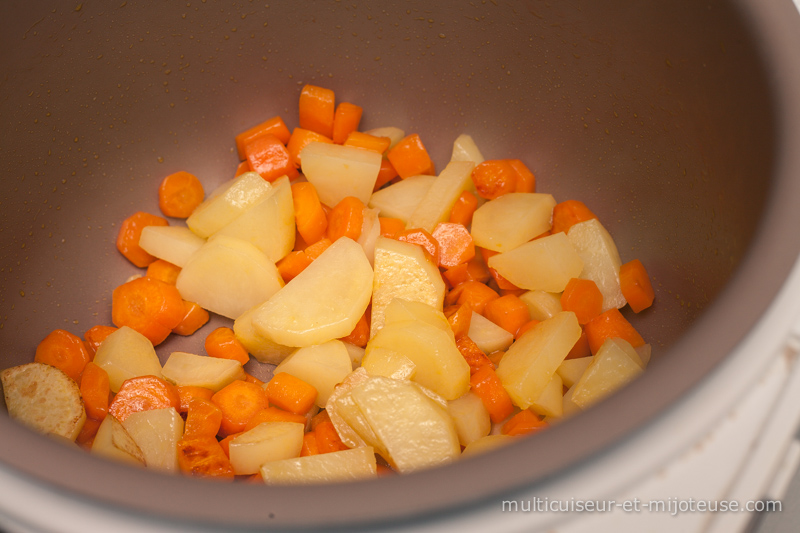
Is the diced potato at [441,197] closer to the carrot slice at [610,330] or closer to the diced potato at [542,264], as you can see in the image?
the diced potato at [542,264]

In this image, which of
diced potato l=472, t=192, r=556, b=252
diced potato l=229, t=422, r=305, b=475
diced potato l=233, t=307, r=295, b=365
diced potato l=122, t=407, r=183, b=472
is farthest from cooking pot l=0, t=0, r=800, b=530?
diced potato l=229, t=422, r=305, b=475

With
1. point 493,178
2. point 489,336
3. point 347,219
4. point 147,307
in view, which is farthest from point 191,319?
point 493,178

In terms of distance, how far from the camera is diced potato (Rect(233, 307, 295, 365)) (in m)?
1.17

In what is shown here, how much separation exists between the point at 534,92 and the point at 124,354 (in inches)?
44.7

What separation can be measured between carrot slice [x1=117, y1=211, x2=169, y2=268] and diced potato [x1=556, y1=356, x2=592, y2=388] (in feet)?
3.44

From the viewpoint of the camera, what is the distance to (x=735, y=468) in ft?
1.91

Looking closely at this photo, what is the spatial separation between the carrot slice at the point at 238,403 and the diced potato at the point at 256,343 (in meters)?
0.09

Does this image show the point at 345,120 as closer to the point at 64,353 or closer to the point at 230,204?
the point at 230,204

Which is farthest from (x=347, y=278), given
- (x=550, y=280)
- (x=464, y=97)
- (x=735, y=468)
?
(x=735, y=468)

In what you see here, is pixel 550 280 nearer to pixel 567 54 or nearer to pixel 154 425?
pixel 567 54

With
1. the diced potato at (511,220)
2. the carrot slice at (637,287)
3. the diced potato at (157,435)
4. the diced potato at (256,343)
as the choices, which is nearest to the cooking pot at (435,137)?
the carrot slice at (637,287)

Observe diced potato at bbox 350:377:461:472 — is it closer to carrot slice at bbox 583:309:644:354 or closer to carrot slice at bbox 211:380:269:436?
carrot slice at bbox 211:380:269:436

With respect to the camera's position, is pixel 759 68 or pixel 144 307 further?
pixel 144 307

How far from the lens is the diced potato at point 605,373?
98 cm
